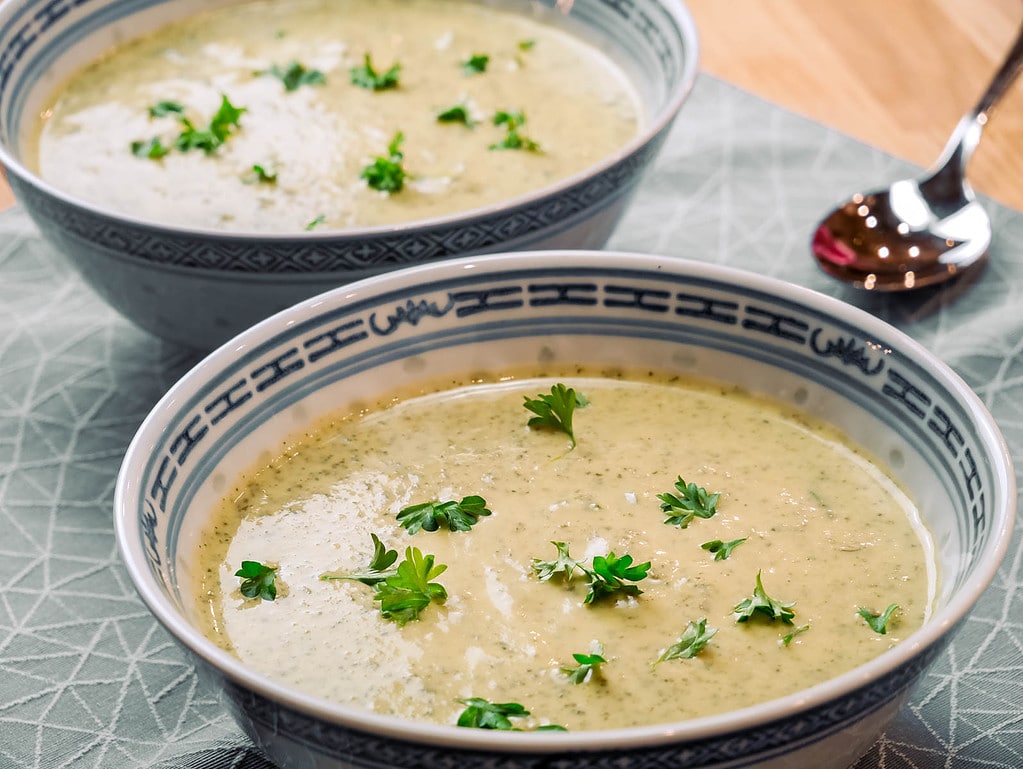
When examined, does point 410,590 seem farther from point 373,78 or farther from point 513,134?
point 373,78

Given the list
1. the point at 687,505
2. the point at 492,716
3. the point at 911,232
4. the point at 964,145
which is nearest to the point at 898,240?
the point at 911,232

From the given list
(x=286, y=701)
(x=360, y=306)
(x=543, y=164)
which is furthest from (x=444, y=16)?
(x=286, y=701)

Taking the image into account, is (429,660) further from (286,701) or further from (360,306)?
(360,306)

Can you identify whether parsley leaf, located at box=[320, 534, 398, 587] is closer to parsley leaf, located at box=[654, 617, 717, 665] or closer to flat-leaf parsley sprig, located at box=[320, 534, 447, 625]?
flat-leaf parsley sprig, located at box=[320, 534, 447, 625]

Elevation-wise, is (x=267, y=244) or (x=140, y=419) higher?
(x=267, y=244)

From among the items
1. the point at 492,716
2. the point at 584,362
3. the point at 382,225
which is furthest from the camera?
the point at 382,225

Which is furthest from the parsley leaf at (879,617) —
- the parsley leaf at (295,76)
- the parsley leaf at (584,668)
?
the parsley leaf at (295,76)
